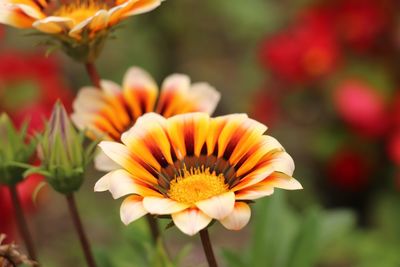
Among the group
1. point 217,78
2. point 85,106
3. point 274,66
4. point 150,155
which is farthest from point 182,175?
point 217,78

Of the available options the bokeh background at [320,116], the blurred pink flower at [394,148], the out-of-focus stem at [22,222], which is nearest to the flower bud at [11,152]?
the out-of-focus stem at [22,222]

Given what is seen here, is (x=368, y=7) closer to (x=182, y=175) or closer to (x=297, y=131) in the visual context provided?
(x=297, y=131)

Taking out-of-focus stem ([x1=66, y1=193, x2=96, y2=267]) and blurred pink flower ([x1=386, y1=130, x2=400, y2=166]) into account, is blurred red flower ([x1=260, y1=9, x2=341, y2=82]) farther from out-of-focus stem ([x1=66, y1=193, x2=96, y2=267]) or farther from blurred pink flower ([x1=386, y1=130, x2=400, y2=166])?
out-of-focus stem ([x1=66, y1=193, x2=96, y2=267])

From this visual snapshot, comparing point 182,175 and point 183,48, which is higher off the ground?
point 183,48

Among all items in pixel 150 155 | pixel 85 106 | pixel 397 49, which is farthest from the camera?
pixel 397 49

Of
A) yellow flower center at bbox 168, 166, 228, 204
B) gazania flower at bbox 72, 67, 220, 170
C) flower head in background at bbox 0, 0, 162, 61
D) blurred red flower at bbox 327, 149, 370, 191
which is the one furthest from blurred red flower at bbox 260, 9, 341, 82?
yellow flower center at bbox 168, 166, 228, 204

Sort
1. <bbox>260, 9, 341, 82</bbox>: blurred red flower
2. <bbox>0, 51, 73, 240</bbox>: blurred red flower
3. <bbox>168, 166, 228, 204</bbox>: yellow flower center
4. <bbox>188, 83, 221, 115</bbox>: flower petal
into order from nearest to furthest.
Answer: <bbox>168, 166, 228, 204</bbox>: yellow flower center < <bbox>188, 83, 221, 115</bbox>: flower petal < <bbox>0, 51, 73, 240</bbox>: blurred red flower < <bbox>260, 9, 341, 82</bbox>: blurred red flower

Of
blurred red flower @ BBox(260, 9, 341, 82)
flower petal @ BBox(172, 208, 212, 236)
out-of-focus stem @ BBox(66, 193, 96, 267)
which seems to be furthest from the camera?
blurred red flower @ BBox(260, 9, 341, 82)
